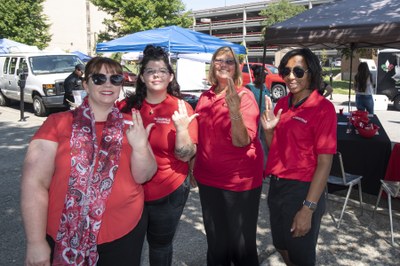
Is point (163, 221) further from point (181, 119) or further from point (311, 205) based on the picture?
point (311, 205)

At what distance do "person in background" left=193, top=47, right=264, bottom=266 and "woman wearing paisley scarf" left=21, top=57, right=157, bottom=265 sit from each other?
24.1 inches

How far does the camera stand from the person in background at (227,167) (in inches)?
95.1

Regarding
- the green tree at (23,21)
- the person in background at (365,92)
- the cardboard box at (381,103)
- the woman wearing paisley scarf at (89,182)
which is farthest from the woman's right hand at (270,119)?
the green tree at (23,21)

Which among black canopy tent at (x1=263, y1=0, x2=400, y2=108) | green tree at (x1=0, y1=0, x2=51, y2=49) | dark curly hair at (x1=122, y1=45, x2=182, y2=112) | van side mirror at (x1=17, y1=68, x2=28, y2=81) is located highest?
green tree at (x1=0, y1=0, x2=51, y2=49)

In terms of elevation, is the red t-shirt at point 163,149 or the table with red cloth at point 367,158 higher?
the red t-shirt at point 163,149

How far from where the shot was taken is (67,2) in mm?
59719

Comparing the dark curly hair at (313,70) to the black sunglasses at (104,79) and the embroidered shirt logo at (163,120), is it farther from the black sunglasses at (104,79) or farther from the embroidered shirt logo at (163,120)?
the black sunglasses at (104,79)

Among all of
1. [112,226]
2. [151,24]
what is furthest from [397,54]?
[151,24]

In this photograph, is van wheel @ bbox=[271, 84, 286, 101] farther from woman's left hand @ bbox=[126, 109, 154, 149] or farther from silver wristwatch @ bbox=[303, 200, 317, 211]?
woman's left hand @ bbox=[126, 109, 154, 149]

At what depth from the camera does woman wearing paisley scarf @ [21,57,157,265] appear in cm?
169

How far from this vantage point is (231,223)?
101 inches

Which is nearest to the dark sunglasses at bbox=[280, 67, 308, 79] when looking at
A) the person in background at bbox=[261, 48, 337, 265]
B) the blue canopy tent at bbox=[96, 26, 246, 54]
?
the person in background at bbox=[261, 48, 337, 265]

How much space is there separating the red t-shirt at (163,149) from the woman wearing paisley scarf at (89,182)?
363 mm

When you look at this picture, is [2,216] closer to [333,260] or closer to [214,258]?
[214,258]
